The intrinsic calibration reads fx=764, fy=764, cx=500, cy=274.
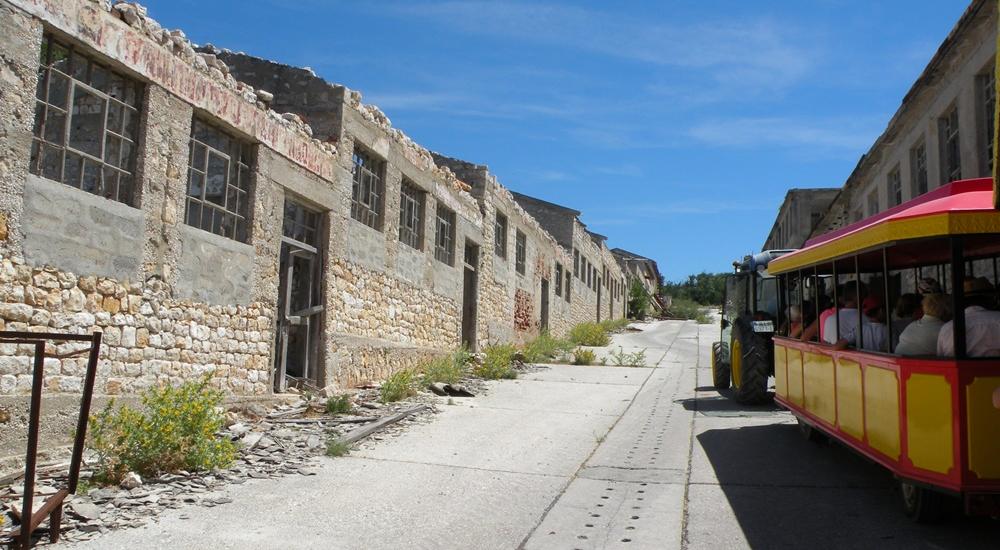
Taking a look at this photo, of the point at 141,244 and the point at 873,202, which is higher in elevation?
the point at 873,202

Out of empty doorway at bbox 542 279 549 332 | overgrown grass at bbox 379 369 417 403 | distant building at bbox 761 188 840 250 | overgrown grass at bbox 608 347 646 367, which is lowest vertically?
overgrown grass at bbox 379 369 417 403

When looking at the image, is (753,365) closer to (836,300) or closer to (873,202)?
(836,300)

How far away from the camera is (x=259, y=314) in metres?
9.97

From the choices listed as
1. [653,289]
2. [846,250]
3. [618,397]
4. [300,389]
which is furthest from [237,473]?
[653,289]

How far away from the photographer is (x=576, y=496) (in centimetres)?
621

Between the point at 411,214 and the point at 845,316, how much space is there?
991 centimetres

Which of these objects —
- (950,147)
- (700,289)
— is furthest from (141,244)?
(700,289)

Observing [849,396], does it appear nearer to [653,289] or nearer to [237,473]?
[237,473]

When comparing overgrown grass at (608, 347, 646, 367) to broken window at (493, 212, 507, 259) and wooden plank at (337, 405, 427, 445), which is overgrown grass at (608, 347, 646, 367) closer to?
broken window at (493, 212, 507, 259)

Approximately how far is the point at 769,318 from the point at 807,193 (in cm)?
2443

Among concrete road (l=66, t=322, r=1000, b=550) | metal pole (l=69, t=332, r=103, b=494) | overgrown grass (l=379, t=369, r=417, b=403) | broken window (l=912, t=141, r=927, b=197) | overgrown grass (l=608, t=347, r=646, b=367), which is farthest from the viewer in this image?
overgrown grass (l=608, t=347, r=646, b=367)

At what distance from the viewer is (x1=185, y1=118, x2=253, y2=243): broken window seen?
8977 mm

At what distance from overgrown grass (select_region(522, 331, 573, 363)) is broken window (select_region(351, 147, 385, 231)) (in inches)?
229

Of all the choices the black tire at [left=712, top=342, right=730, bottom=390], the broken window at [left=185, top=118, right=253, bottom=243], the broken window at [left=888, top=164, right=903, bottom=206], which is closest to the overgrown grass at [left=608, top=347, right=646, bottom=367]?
the black tire at [left=712, top=342, right=730, bottom=390]
